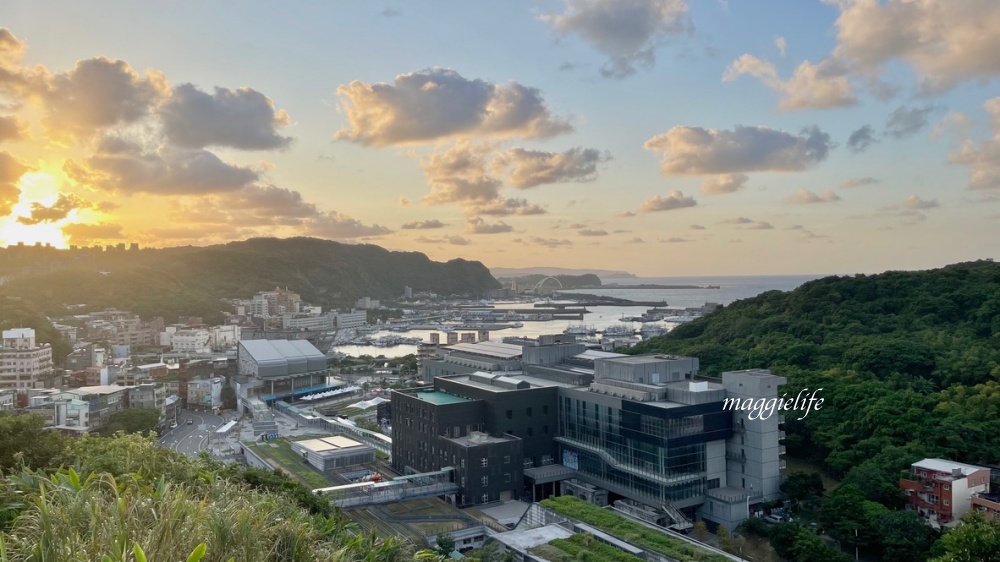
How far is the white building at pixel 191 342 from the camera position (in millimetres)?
51219

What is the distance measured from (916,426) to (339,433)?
17610mm

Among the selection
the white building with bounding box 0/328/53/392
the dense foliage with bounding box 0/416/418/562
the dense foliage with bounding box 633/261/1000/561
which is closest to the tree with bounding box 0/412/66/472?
the dense foliage with bounding box 0/416/418/562

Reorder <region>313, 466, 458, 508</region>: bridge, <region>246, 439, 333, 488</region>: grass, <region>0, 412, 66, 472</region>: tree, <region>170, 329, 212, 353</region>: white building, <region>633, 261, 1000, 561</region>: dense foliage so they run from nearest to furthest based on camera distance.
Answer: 1. <region>0, 412, 66, 472</region>: tree
2. <region>633, 261, 1000, 561</region>: dense foliage
3. <region>313, 466, 458, 508</region>: bridge
4. <region>246, 439, 333, 488</region>: grass
5. <region>170, 329, 212, 353</region>: white building

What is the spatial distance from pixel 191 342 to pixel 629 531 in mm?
45150

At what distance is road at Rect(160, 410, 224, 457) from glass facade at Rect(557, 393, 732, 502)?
44.2 feet

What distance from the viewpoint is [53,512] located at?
4.59 metres

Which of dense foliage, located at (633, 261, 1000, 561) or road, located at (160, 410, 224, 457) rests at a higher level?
dense foliage, located at (633, 261, 1000, 561)

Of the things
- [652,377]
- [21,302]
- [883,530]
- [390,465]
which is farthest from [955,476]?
[21,302]

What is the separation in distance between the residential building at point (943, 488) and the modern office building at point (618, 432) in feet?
9.03

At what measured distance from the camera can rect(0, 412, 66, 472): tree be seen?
12.2 meters

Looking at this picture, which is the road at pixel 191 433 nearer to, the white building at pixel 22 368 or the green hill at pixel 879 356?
the white building at pixel 22 368

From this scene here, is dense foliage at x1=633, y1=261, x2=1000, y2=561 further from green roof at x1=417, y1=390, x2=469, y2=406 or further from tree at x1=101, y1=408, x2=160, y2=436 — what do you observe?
tree at x1=101, y1=408, x2=160, y2=436

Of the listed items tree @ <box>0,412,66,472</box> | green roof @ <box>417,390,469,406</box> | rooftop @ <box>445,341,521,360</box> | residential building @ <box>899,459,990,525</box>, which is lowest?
residential building @ <box>899,459,990,525</box>

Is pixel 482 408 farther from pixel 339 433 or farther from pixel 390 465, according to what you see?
pixel 339 433
